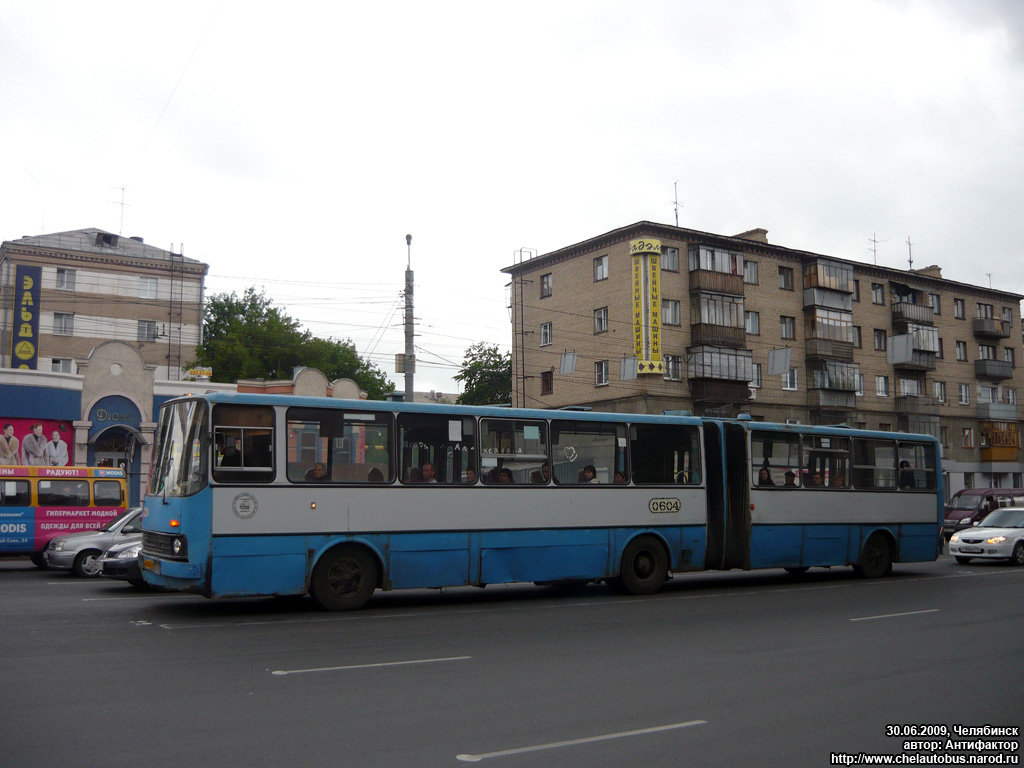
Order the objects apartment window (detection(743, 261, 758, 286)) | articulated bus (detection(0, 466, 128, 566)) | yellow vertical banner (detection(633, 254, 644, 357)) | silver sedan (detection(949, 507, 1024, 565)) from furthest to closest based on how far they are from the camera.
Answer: apartment window (detection(743, 261, 758, 286)), yellow vertical banner (detection(633, 254, 644, 357)), silver sedan (detection(949, 507, 1024, 565)), articulated bus (detection(0, 466, 128, 566))

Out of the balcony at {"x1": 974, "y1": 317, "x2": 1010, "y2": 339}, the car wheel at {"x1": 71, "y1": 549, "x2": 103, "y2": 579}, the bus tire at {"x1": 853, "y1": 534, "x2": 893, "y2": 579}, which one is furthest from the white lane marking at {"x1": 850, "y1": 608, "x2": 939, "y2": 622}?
the balcony at {"x1": 974, "y1": 317, "x2": 1010, "y2": 339}

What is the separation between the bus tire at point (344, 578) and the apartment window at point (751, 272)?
44.2 meters

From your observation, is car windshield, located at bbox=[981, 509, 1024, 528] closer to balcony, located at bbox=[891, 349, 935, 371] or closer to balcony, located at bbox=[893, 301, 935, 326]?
balcony, located at bbox=[891, 349, 935, 371]

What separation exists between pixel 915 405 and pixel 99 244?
5643 cm

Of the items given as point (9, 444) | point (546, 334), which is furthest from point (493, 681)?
point (546, 334)

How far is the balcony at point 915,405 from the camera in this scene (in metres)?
61.8

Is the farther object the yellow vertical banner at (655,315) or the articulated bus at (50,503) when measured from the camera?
the yellow vertical banner at (655,315)

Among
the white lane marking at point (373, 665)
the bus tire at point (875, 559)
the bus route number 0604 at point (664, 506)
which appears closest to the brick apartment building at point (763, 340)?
the bus tire at point (875, 559)

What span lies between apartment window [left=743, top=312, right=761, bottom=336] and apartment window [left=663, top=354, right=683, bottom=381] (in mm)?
6453

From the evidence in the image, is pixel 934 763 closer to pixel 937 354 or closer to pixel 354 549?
pixel 354 549

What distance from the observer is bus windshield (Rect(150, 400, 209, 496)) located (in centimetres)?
1294

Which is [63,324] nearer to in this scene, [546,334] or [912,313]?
[546,334]

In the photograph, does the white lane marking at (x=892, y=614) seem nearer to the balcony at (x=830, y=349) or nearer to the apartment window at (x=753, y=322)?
the apartment window at (x=753, y=322)

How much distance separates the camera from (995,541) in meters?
24.4
